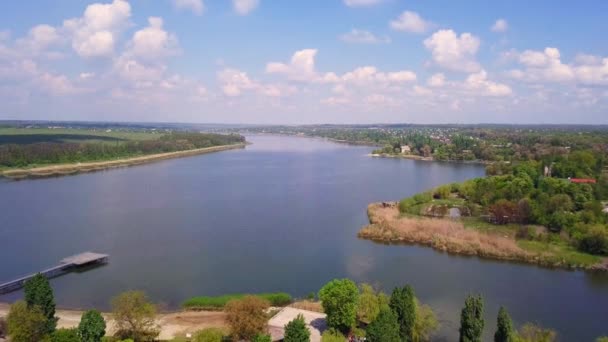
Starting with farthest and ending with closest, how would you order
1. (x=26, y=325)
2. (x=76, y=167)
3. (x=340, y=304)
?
1. (x=76, y=167)
2. (x=340, y=304)
3. (x=26, y=325)

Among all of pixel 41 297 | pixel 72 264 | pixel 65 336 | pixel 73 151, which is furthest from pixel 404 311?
pixel 73 151

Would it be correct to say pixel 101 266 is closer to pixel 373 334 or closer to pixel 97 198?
pixel 373 334

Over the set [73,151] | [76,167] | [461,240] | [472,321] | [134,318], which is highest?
[73,151]

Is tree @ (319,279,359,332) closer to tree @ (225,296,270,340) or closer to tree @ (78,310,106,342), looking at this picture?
tree @ (225,296,270,340)

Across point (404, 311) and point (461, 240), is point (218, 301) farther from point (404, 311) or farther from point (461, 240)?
point (461, 240)

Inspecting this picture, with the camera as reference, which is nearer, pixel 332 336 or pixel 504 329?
pixel 504 329

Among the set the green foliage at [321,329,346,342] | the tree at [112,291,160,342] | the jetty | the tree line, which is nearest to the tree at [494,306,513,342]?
the green foliage at [321,329,346,342]

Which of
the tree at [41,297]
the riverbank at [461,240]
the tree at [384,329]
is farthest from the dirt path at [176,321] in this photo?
the riverbank at [461,240]

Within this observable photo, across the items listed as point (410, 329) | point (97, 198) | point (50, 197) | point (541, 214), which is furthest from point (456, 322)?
point (50, 197)
